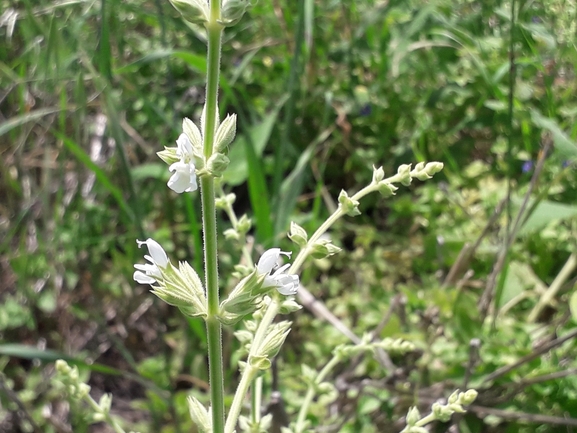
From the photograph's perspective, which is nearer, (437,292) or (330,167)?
(437,292)

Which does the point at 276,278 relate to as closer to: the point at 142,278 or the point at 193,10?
the point at 142,278

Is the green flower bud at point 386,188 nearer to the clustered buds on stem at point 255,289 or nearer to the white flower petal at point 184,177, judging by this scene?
the clustered buds on stem at point 255,289

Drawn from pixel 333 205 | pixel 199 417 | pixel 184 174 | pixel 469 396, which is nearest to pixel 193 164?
pixel 184 174

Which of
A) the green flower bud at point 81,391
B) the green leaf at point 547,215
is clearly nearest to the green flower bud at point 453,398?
the green flower bud at point 81,391

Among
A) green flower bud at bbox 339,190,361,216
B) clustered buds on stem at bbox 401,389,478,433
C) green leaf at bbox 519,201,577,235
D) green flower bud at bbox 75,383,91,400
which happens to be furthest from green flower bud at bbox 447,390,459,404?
green leaf at bbox 519,201,577,235

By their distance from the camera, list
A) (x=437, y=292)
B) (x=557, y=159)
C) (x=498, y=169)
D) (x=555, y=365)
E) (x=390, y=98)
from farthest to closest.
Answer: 1. (x=390, y=98)
2. (x=498, y=169)
3. (x=557, y=159)
4. (x=437, y=292)
5. (x=555, y=365)

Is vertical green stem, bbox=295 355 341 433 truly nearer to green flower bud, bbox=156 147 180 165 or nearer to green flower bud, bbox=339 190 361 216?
green flower bud, bbox=339 190 361 216

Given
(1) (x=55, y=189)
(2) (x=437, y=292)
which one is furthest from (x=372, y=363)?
(1) (x=55, y=189)

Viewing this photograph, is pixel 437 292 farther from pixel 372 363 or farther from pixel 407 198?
pixel 407 198
